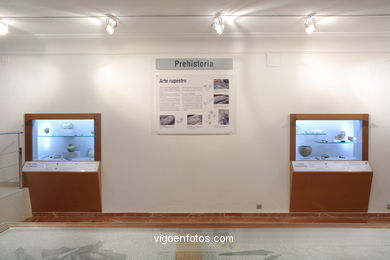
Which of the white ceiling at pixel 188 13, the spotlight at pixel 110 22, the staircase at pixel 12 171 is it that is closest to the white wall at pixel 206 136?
the staircase at pixel 12 171

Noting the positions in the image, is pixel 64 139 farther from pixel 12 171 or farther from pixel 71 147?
pixel 12 171

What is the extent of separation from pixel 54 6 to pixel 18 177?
3.13 metres

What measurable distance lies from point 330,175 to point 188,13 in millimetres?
3495

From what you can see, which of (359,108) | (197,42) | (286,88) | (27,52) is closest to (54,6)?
(27,52)

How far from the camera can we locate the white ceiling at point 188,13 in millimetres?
3352

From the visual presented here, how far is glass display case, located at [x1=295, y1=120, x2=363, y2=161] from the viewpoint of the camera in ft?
15.6

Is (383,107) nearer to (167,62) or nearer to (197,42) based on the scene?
(197,42)

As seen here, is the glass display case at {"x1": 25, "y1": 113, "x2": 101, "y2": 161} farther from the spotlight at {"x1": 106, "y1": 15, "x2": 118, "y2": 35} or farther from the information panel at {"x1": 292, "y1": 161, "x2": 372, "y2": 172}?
the information panel at {"x1": 292, "y1": 161, "x2": 372, "y2": 172}

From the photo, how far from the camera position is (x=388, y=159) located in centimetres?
468

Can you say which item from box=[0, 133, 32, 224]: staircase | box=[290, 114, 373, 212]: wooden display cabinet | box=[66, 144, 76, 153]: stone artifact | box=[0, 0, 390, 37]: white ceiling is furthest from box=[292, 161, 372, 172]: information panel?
box=[0, 133, 32, 224]: staircase

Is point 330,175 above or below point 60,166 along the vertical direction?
below

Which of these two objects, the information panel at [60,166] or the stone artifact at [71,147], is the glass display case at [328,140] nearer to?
the information panel at [60,166]

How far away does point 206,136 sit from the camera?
470 cm

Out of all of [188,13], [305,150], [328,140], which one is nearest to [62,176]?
[188,13]
